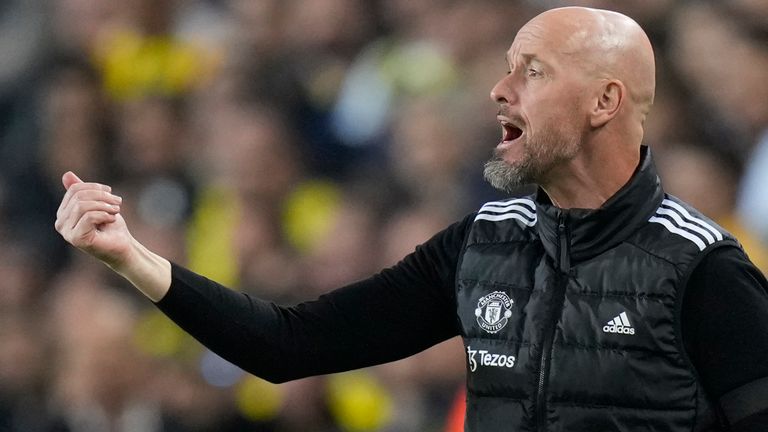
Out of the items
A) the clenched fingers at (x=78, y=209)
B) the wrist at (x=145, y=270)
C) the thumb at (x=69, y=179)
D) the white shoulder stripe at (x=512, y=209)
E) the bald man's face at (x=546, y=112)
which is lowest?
the wrist at (x=145, y=270)

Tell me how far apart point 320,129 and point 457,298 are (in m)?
2.87

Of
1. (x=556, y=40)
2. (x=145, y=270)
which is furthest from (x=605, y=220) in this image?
(x=145, y=270)

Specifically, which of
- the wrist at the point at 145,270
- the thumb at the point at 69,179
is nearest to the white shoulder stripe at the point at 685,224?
the wrist at the point at 145,270

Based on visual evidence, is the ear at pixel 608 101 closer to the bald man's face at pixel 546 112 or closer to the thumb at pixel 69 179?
the bald man's face at pixel 546 112

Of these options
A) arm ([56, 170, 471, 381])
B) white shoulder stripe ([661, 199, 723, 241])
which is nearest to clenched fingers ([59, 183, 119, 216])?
arm ([56, 170, 471, 381])

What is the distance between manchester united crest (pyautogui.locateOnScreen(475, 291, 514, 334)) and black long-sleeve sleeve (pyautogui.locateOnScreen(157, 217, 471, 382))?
0.34ft

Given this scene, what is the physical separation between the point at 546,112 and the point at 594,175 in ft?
0.47

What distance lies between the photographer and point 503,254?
7.98 feet

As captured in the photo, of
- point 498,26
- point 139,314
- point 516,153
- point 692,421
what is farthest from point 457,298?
point 139,314

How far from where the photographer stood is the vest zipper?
228 cm

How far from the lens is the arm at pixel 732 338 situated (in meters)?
2.15

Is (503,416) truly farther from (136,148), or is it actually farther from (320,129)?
(136,148)

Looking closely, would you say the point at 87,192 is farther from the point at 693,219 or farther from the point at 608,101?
the point at 693,219

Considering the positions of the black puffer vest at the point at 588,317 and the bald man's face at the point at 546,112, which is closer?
the black puffer vest at the point at 588,317
